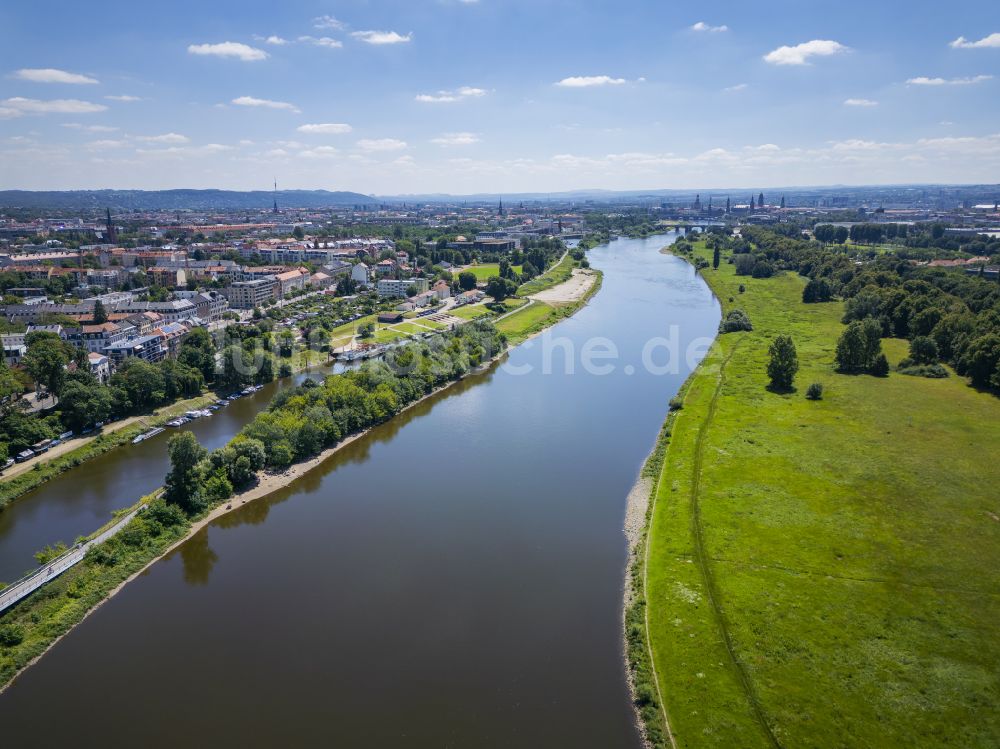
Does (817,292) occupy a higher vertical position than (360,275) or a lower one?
lower

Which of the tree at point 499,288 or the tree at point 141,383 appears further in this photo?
the tree at point 499,288

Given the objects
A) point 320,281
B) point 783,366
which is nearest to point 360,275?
point 320,281

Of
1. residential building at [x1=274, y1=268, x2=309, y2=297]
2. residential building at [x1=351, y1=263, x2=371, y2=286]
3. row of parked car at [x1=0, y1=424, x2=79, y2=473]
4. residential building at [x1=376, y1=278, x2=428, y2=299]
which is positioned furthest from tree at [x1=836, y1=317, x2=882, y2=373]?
residential building at [x1=274, y1=268, x2=309, y2=297]

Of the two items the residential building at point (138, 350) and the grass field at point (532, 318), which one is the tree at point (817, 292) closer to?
the grass field at point (532, 318)

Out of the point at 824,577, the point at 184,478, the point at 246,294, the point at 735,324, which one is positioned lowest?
the point at 824,577

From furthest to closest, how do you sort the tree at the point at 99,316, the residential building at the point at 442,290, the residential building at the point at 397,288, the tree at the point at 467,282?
the tree at the point at 467,282, the residential building at the point at 442,290, the residential building at the point at 397,288, the tree at the point at 99,316

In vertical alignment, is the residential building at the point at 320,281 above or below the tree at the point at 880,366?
above

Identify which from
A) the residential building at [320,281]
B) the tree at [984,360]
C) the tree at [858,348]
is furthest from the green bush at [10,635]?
the residential building at [320,281]

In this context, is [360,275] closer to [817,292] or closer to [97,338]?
[97,338]
